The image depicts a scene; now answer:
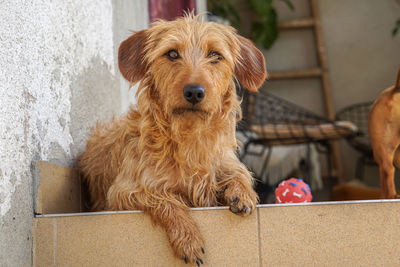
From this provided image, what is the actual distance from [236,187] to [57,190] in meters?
0.75

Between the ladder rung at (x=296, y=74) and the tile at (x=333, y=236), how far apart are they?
4.62 meters

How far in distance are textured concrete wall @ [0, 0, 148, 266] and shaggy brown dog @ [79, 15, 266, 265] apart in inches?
11.8

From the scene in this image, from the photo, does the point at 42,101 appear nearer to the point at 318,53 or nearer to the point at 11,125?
the point at 11,125

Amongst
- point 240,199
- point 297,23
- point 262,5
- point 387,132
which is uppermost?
point 262,5

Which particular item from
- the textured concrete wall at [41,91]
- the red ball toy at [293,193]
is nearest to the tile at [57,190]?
the textured concrete wall at [41,91]

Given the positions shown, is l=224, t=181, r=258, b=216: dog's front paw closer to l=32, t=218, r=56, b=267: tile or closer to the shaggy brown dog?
the shaggy brown dog

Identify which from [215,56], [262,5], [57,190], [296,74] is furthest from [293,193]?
[296,74]

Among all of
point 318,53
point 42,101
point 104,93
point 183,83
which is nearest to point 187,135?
point 183,83

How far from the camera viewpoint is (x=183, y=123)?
1.56 meters

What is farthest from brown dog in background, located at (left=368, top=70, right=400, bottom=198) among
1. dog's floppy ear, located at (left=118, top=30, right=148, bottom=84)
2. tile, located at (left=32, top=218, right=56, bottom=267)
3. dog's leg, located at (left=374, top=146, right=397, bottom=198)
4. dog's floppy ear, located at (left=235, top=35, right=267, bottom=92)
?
tile, located at (left=32, top=218, right=56, bottom=267)

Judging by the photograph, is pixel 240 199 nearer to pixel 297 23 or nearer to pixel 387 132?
pixel 387 132

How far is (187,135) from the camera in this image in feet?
5.39

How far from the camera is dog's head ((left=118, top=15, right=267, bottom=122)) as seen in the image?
1.49 m

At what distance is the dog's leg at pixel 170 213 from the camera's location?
1.39m
